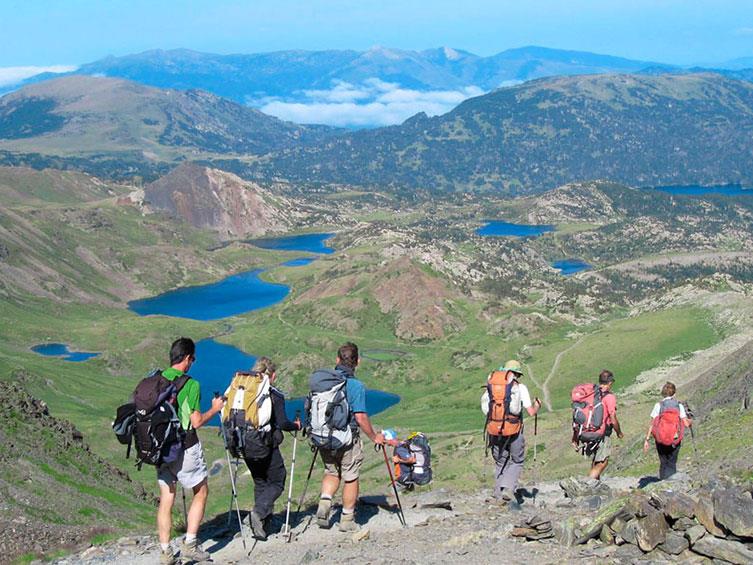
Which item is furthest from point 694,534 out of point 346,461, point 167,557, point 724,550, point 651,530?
point 167,557

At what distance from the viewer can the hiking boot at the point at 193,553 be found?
19766 mm

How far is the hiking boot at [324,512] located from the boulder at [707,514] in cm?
952

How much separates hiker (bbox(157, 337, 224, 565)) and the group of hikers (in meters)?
0.02

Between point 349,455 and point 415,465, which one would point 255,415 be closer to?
point 349,455

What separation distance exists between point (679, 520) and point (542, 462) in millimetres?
37628

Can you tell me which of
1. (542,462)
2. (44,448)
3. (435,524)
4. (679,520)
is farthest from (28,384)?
(679,520)

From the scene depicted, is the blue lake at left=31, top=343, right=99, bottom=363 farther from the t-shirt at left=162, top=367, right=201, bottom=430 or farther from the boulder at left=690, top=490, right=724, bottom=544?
the boulder at left=690, top=490, right=724, bottom=544

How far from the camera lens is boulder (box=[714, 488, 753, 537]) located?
16.5 metres

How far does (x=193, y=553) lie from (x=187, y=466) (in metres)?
2.36

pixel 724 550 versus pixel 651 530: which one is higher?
pixel 724 550

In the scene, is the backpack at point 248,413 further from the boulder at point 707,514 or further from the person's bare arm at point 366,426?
the boulder at point 707,514

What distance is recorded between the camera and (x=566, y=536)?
19172 millimetres

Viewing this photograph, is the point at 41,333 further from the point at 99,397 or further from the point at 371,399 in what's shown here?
the point at 371,399

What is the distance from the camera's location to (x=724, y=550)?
1652cm
